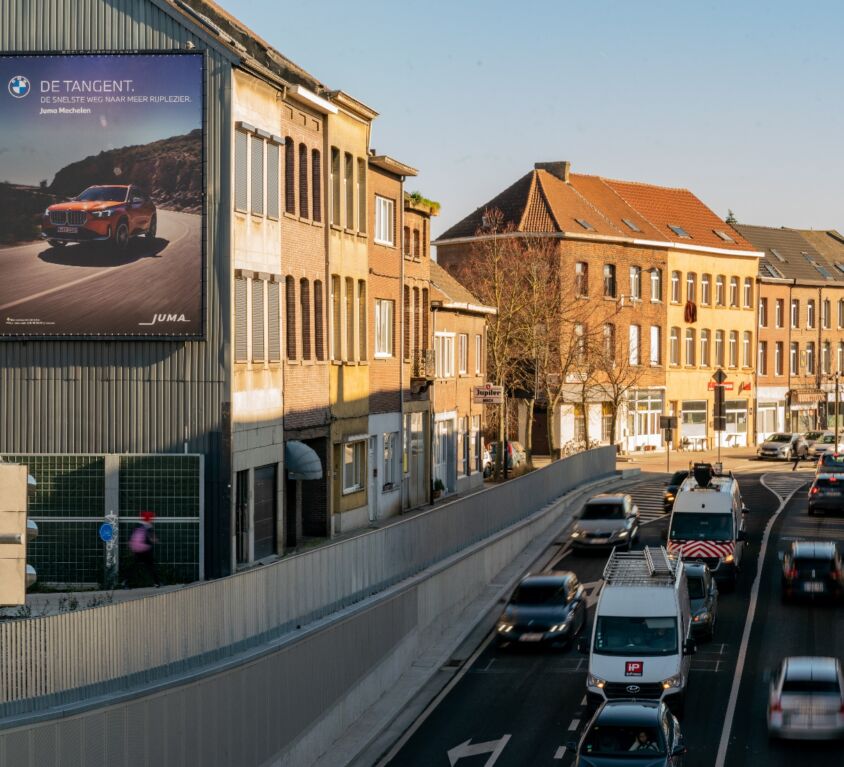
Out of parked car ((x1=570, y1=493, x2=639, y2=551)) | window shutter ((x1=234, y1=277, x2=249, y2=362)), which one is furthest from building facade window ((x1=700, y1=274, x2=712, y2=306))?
window shutter ((x1=234, y1=277, x2=249, y2=362))

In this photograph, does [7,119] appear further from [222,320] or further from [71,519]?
[71,519]

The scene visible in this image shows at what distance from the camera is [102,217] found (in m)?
33.1

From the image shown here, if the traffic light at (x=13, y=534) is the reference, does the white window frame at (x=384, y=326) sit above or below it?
above

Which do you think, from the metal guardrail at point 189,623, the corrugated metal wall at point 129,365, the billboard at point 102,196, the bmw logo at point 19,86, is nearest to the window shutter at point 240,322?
the corrugated metal wall at point 129,365

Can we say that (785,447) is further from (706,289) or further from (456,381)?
(456,381)

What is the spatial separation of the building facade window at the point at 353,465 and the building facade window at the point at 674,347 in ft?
154

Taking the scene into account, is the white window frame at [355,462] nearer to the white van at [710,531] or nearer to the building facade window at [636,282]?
the white van at [710,531]

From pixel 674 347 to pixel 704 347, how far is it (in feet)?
11.8

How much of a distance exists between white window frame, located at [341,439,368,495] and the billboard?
36.1 feet

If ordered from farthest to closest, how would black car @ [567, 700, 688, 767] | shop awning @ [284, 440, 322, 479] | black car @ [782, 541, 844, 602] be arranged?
shop awning @ [284, 440, 322, 479] → black car @ [782, 541, 844, 602] → black car @ [567, 700, 688, 767]

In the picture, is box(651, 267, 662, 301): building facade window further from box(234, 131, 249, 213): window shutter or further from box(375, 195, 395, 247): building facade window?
box(234, 131, 249, 213): window shutter

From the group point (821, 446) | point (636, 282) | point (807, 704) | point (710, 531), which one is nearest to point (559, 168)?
point (636, 282)

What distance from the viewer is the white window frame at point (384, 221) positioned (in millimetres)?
47906

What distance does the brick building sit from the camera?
56031mm
